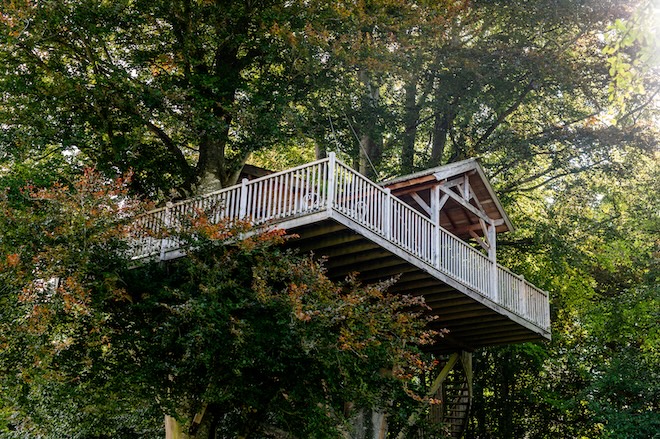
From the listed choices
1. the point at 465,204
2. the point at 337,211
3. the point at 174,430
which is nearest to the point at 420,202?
the point at 465,204

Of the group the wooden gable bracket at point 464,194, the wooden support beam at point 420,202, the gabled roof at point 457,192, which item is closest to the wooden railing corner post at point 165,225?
the gabled roof at point 457,192

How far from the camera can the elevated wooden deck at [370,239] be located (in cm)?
1349

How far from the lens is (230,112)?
18609 mm

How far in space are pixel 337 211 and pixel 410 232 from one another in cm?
232

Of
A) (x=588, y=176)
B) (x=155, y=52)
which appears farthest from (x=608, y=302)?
(x=155, y=52)

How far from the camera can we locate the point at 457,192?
1859 cm

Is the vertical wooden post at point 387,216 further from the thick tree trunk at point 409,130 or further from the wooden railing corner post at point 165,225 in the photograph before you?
the thick tree trunk at point 409,130

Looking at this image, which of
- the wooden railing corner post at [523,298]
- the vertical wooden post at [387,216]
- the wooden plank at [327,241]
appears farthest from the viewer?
the wooden railing corner post at [523,298]

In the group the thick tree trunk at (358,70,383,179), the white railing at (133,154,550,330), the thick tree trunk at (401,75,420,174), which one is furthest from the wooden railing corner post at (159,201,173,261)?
the thick tree trunk at (401,75,420,174)

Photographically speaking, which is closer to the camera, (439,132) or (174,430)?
(174,430)

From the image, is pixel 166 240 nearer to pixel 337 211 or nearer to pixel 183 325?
pixel 183 325

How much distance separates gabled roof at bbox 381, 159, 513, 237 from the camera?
54.4ft

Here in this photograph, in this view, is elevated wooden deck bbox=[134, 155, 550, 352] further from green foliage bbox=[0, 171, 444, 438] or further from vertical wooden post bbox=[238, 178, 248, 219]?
green foliage bbox=[0, 171, 444, 438]

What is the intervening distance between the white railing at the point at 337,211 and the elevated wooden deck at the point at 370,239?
0.02m
